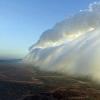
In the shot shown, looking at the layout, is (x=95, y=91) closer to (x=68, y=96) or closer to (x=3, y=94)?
(x=68, y=96)

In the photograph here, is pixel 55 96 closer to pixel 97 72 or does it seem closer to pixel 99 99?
pixel 99 99

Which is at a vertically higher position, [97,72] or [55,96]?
[97,72]

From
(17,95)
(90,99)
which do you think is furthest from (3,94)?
(90,99)

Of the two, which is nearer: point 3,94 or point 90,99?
point 90,99

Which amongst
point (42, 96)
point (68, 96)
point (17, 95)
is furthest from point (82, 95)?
point (17, 95)

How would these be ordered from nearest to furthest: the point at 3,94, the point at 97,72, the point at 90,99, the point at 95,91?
the point at 90,99 < the point at 3,94 < the point at 95,91 < the point at 97,72

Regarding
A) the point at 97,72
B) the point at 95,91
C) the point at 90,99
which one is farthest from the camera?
the point at 97,72

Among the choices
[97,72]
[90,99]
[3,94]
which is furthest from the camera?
[97,72]

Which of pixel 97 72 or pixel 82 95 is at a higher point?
pixel 97 72

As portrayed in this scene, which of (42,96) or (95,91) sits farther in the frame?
(95,91)
